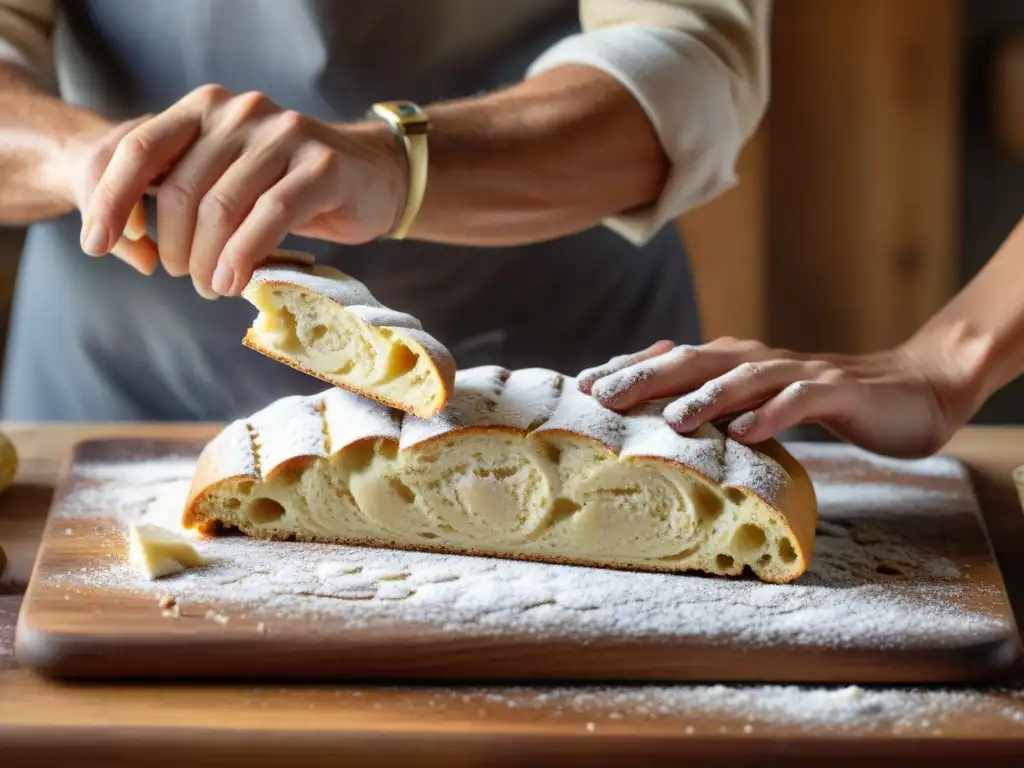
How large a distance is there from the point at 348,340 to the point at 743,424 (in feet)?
1.46

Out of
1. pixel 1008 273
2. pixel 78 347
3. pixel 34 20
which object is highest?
pixel 34 20

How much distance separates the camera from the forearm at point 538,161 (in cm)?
191

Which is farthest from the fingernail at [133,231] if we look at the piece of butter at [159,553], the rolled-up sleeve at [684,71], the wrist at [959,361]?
the wrist at [959,361]

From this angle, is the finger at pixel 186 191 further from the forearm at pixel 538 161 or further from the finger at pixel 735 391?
the finger at pixel 735 391

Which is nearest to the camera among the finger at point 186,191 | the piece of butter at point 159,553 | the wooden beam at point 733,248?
the piece of butter at point 159,553

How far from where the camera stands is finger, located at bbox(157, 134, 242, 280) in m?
1.46

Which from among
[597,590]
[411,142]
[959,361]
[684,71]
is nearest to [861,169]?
[684,71]

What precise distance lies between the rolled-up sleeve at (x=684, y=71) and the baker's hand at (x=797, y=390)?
50 cm

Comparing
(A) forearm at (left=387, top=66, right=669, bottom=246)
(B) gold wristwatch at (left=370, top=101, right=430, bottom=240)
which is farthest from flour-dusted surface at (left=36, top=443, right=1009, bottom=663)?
(A) forearm at (left=387, top=66, right=669, bottom=246)

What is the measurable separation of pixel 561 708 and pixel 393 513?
14.2 inches

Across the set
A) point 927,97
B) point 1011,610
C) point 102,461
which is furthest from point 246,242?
point 927,97

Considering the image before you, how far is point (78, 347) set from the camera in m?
2.31

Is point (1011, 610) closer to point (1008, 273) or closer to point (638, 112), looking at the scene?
point (1008, 273)

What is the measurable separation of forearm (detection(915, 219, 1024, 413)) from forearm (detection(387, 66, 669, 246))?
0.53 metres
